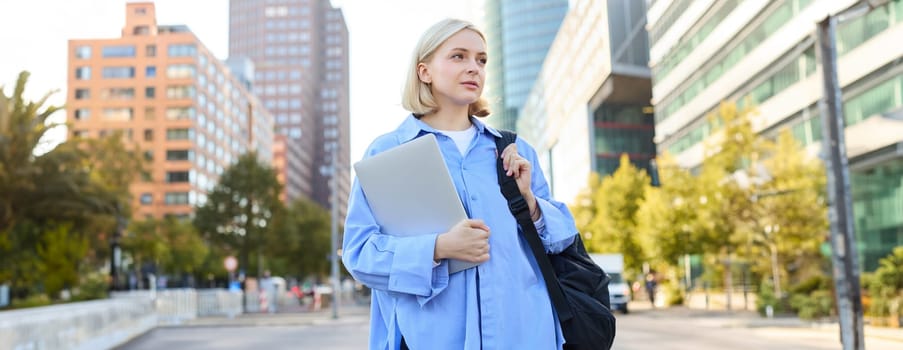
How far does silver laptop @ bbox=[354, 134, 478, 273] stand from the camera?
6.95 feet

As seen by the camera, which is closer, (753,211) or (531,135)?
(753,211)

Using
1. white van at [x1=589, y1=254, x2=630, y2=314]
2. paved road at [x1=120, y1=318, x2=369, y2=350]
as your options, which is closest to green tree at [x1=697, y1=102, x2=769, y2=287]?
white van at [x1=589, y1=254, x2=630, y2=314]

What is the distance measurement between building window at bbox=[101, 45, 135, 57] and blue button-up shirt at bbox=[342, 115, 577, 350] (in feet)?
328

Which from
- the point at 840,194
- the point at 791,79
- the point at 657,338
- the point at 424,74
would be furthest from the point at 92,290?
the point at 791,79

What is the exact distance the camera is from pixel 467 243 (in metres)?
2.04

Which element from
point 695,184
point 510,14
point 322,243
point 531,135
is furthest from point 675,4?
point 510,14

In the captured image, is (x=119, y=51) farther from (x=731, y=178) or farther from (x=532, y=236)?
(x=532, y=236)

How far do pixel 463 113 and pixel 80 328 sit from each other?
13237 mm

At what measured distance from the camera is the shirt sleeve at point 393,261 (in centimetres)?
205

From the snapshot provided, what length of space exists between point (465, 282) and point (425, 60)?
0.64 metres

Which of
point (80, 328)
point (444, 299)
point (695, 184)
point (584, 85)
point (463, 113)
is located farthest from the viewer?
point (584, 85)

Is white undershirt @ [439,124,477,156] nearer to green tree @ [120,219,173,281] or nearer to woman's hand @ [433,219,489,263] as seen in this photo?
woman's hand @ [433,219,489,263]

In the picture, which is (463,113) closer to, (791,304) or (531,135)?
(791,304)

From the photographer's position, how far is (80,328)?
13945mm
